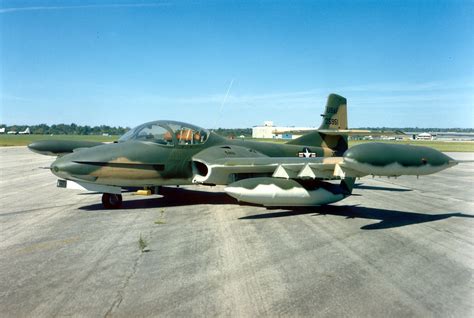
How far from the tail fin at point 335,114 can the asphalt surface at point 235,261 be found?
5.75 meters

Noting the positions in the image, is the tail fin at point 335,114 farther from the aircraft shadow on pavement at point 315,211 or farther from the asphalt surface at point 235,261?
the asphalt surface at point 235,261

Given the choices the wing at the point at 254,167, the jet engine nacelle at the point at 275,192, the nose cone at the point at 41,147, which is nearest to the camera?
the wing at the point at 254,167

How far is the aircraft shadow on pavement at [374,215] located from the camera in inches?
363

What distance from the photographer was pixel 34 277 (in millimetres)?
5301

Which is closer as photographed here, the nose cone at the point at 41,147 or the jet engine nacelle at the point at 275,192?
the jet engine nacelle at the point at 275,192

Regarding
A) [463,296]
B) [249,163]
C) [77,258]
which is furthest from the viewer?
[249,163]

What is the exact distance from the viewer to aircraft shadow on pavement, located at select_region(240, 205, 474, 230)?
9.22 metres

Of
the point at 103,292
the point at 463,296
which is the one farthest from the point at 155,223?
the point at 463,296

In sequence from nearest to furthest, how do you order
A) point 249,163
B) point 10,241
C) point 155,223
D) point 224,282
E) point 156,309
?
point 156,309 < point 224,282 < point 10,241 < point 155,223 < point 249,163

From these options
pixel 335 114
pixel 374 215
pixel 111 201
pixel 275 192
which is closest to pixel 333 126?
pixel 335 114

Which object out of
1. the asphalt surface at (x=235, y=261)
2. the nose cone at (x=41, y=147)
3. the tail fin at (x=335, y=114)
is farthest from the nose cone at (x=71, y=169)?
the tail fin at (x=335, y=114)

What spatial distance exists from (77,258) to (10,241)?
2024 millimetres

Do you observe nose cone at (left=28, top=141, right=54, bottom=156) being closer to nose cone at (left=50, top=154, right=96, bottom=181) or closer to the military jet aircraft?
the military jet aircraft

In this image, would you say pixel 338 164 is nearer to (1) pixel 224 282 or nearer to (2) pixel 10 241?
(1) pixel 224 282
